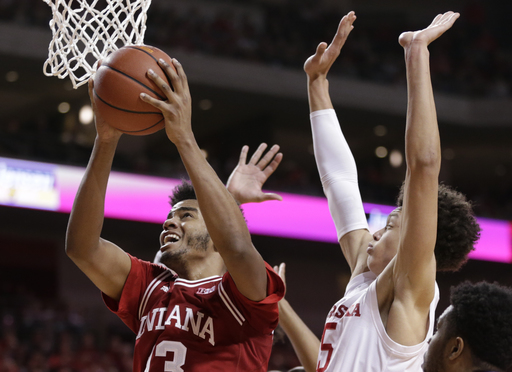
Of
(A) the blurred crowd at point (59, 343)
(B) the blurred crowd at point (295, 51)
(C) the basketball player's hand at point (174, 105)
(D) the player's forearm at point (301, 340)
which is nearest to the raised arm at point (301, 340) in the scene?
(D) the player's forearm at point (301, 340)

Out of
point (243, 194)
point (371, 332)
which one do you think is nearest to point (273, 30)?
point (243, 194)

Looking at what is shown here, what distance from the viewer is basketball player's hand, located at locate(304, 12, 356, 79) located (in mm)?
2645

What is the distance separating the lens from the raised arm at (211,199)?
1.89 meters

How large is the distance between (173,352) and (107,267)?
1.40 feet

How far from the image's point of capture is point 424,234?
1.80m

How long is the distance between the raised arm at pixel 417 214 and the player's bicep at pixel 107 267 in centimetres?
107

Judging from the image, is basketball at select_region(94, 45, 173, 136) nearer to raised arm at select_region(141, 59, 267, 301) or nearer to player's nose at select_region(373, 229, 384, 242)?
raised arm at select_region(141, 59, 267, 301)

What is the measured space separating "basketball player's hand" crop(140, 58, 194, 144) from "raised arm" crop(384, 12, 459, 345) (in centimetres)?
67

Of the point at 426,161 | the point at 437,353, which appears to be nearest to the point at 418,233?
the point at 426,161

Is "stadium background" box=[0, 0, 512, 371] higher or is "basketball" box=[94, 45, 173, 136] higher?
"stadium background" box=[0, 0, 512, 371]

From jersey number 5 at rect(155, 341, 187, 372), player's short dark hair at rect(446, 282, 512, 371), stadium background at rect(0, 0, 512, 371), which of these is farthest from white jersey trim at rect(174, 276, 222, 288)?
stadium background at rect(0, 0, 512, 371)

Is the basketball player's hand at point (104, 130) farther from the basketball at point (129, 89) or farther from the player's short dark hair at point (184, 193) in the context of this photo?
the player's short dark hair at point (184, 193)

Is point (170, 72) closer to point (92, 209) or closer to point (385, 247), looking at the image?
point (92, 209)

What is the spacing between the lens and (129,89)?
200 centimetres
